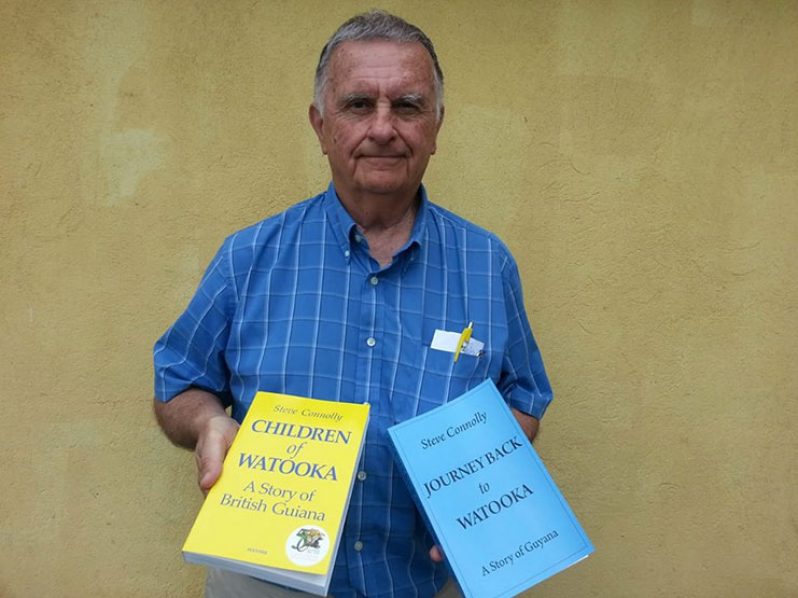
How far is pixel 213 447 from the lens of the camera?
1.29 meters

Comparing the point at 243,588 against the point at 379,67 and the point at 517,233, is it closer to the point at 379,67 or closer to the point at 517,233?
A: the point at 379,67

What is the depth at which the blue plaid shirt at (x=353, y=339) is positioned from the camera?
1.50m

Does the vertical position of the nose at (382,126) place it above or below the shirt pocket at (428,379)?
above

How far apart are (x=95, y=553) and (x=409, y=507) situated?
4.31ft

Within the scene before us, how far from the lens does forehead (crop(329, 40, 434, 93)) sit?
151 centimetres

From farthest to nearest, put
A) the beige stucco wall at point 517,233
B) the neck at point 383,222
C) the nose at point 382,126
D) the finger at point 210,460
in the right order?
the beige stucco wall at point 517,233 → the neck at point 383,222 → the nose at point 382,126 → the finger at point 210,460

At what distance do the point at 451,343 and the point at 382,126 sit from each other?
496 millimetres

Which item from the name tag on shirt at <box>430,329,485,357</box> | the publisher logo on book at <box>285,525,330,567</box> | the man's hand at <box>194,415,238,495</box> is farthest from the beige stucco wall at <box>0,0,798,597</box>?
the publisher logo on book at <box>285,525,330,567</box>

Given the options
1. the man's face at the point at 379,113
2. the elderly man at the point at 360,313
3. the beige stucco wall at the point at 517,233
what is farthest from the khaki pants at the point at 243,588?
the man's face at the point at 379,113

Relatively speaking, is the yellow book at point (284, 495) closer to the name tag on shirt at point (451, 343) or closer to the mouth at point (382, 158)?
the name tag on shirt at point (451, 343)

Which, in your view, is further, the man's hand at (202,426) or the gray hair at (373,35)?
the gray hair at (373,35)

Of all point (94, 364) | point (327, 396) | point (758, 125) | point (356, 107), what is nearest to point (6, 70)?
point (94, 364)

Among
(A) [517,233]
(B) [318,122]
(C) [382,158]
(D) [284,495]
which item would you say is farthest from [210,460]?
(A) [517,233]

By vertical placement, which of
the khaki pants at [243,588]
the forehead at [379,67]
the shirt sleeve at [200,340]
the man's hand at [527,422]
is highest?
the forehead at [379,67]
